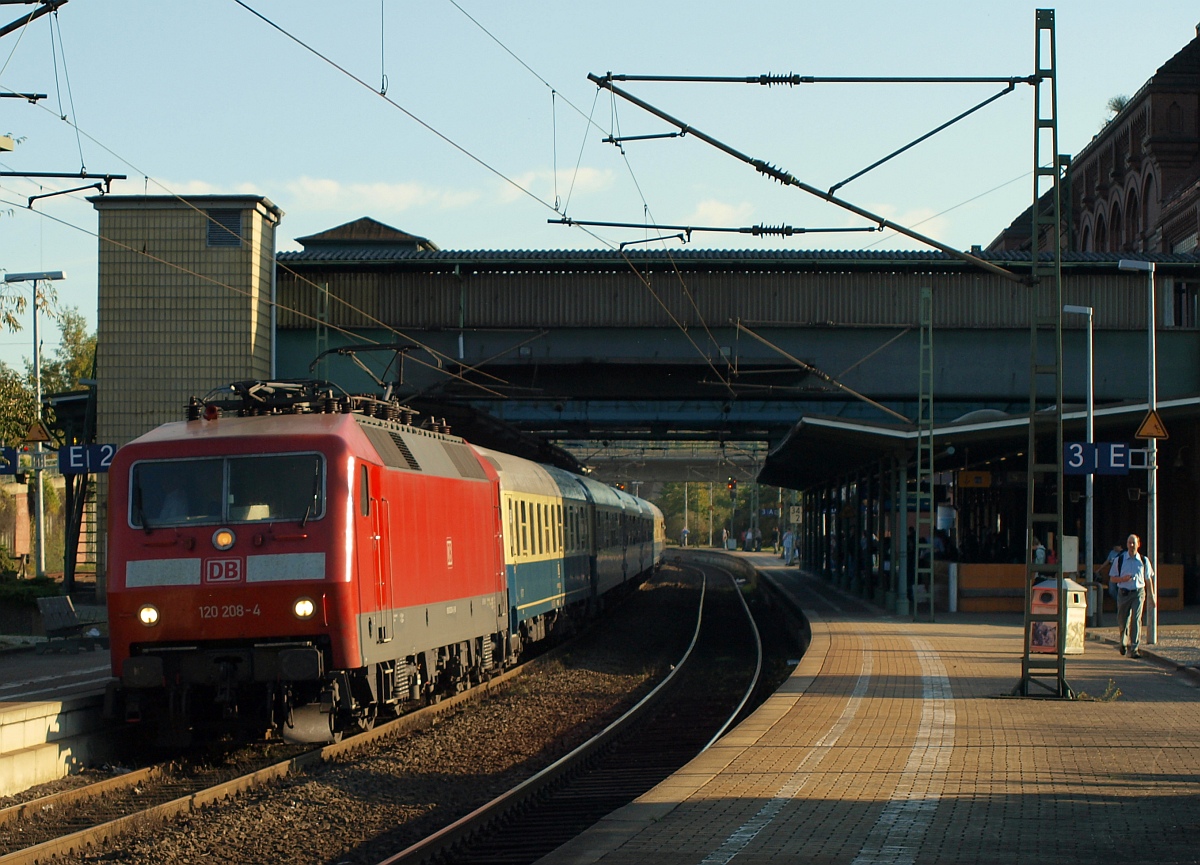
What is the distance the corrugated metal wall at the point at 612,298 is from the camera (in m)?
30.6

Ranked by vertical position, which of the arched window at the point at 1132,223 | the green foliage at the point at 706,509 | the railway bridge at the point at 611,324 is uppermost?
the arched window at the point at 1132,223

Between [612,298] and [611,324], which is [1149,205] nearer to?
[612,298]

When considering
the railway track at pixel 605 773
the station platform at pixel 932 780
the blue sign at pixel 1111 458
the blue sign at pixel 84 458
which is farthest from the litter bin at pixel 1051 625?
the blue sign at pixel 84 458

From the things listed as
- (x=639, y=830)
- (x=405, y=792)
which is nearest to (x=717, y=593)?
(x=405, y=792)

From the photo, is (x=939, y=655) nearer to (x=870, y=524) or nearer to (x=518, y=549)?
(x=518, y=549)

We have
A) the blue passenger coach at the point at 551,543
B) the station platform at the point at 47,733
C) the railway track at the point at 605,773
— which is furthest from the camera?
the blue passenger coach at the point at 551,543

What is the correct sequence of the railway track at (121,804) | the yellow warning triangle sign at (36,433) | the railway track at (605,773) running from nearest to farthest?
1. the railway track at (121,804)
2. the railway track at (605,773)
3. the yellow warning triangle sign at (36,433)

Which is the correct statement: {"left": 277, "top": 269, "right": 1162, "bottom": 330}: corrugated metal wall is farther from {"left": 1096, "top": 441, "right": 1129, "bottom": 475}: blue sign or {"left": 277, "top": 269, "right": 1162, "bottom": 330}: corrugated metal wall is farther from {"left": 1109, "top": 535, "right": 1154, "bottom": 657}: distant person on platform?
→ {"left": 1109, "top": 535, "right": 1154, "bottom": 657}: distant person on platform

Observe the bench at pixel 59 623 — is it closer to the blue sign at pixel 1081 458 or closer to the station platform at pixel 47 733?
the station platform at pixel 47 733

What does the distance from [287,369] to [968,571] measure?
15.8 metres

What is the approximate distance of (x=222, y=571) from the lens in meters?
11.4

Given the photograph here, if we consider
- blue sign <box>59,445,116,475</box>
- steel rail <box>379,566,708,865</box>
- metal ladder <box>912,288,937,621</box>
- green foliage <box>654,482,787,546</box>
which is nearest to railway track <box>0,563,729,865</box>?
steel rail <box>379,566,708,865</box>

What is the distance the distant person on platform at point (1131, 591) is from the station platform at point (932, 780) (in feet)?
7.42

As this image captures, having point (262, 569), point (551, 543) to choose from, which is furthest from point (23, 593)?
point (262, 569)
